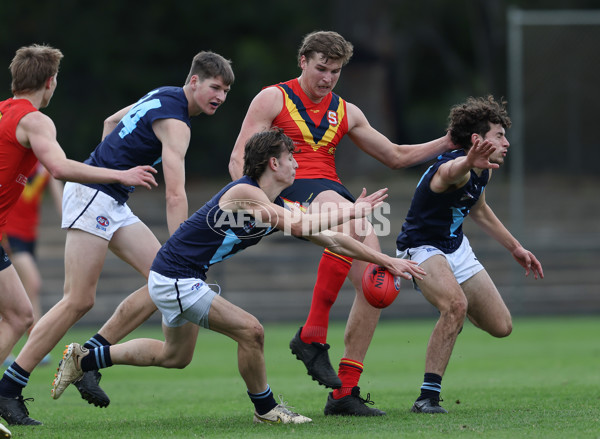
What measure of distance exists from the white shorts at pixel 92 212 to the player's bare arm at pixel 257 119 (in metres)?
0.89

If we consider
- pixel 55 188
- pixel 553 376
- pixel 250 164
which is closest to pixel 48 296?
pixel 55 188

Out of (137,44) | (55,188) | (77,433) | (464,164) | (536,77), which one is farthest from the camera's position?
(137,44)

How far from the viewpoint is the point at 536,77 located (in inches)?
658

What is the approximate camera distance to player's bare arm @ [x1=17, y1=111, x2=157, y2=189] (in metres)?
5.49

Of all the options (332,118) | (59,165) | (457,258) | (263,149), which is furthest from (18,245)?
(457,258)

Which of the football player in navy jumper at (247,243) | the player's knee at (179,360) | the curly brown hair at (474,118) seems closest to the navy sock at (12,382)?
the player's knee at (179,360)

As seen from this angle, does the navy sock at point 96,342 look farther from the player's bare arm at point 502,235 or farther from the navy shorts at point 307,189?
the player's bare arm at point 502,235

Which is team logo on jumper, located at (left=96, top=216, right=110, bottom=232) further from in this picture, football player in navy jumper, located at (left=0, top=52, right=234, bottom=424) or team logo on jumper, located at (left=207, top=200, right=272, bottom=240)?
team logo on jumper, located at (left=207, top=200, right=272, bottom=240)

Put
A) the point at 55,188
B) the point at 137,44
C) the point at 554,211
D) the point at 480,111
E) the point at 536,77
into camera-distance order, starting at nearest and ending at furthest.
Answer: the point at 480,111, the point at 55,188, the point at 536,77, the point at 554,211, the point at 137,44

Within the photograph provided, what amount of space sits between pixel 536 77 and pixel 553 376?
958 cm

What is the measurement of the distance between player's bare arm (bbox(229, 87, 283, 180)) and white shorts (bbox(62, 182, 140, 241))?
35.2 inches

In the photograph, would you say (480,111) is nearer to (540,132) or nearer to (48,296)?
(540,132)

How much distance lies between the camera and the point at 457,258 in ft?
21.3

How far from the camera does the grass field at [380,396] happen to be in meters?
5.34
